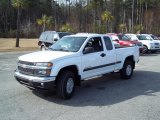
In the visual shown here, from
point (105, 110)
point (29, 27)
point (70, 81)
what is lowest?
point (105, 110)

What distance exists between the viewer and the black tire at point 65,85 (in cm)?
795

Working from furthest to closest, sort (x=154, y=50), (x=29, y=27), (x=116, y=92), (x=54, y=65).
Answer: (x=29, y=27) → (x=154, y=50) → (x=116, y=92) → (x=54, y=65)

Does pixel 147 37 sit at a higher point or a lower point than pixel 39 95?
higher

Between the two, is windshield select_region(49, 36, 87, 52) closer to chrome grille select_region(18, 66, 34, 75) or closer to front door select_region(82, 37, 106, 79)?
front door select_region(82, 37, 106, 79)

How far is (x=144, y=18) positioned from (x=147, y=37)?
6637cm

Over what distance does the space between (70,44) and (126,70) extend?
312 centimetres

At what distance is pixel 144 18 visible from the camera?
9238 centimetres

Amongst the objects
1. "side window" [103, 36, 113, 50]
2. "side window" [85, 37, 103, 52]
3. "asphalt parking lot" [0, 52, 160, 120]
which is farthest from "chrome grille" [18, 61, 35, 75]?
"side window" [103, 36, 113, 50]

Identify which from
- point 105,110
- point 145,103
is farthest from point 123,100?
point 105,110

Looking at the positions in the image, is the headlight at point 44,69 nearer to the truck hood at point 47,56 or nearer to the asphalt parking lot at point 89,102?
the truck hood at point 47,56

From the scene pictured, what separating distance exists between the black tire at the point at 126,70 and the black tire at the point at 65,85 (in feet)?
11.3

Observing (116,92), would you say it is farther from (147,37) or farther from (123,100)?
(147,37)

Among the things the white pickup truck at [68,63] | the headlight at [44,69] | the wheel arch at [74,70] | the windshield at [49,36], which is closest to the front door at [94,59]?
the white pickup truck at [68,63]

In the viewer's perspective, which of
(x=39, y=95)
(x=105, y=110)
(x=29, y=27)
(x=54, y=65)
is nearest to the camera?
(x=105, y=110)
